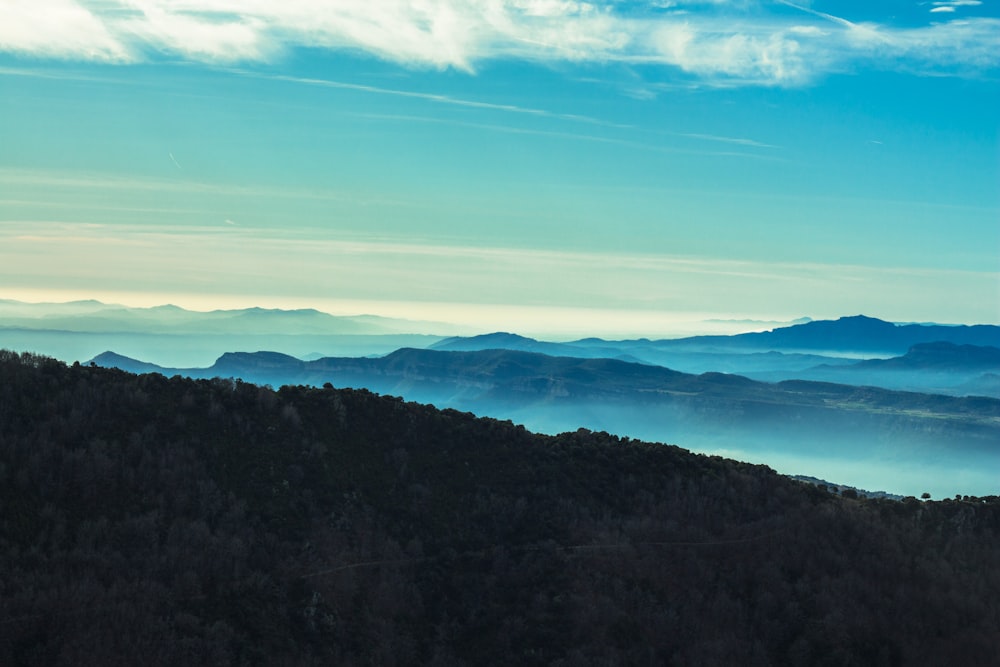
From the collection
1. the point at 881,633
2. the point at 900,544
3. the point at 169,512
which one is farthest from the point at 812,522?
the point at 169,512

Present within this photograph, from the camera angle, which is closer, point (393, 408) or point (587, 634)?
point (587, 634)

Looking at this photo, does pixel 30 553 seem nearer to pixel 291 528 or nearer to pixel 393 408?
pixel 291 528

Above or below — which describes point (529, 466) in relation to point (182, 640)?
above

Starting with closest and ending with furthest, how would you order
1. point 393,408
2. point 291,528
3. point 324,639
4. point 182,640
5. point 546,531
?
point 182,640 → point 324,639 → point 291,528 → point 546,531 → point 393,408

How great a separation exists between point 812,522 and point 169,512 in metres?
31.2

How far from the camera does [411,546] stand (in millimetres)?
42156

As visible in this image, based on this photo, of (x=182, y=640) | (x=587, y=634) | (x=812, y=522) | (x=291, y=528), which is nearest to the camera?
Answer: (x=182, y=640)

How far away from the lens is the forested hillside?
3422 centimetres

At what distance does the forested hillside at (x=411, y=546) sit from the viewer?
34.2 meters

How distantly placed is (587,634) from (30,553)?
A: 21.4 m

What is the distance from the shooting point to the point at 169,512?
126 feet

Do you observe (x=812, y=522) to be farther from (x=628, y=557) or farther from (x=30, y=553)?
(x=30, y=553)

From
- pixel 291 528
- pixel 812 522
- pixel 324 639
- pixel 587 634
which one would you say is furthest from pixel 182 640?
pixel 812 522

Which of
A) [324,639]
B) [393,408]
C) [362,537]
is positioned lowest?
[324,639]
